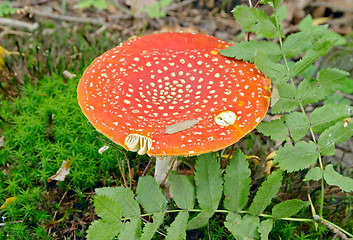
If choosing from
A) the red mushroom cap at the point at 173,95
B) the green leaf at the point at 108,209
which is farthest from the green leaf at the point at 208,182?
the green leaf at the point at 108,209

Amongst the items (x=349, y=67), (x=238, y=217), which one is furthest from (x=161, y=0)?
(x=238, y=217)

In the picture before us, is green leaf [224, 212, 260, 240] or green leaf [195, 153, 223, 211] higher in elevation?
green leaf [195, 153, 223, 211]

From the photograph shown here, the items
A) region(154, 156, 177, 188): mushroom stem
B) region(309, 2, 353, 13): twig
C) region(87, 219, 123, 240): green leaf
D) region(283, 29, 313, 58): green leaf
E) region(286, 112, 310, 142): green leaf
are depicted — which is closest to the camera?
region(87, 219, 123, 240): green leaf

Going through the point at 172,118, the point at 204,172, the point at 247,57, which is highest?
the point at 247,57

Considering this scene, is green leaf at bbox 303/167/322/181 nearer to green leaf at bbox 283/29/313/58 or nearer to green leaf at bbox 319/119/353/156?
green leaf at bbox 319/119/353/156

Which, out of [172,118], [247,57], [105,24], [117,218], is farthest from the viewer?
[105,24]

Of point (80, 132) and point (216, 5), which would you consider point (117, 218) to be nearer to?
point (80, 132)

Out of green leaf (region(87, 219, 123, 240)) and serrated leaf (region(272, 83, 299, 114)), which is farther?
serrated leaf (region(272, 83, 299, 114))

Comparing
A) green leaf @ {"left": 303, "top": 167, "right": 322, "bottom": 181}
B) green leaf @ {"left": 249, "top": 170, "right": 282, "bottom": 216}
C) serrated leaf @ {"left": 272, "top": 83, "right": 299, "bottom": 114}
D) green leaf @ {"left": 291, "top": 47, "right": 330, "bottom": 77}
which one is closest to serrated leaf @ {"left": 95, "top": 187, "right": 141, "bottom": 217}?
green leaf @ {"left": 249, "top": 170, "right": 282, "bottom": 216}

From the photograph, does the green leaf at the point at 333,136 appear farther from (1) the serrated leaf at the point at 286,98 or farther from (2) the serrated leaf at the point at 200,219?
(2) the serrated leaf at the point at 200,219
